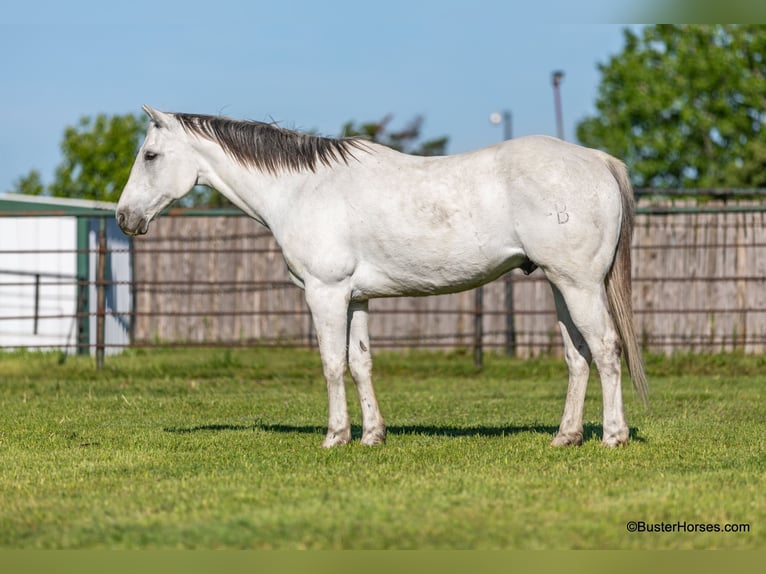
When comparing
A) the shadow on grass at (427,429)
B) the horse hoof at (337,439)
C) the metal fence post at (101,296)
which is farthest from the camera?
the metal fence post at (101,296)

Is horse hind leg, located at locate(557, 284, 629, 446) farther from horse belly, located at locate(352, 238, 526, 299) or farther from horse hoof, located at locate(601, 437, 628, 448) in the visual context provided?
horse belly, located at locate(352, 238, 526, 299)

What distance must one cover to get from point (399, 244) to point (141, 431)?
2440mm

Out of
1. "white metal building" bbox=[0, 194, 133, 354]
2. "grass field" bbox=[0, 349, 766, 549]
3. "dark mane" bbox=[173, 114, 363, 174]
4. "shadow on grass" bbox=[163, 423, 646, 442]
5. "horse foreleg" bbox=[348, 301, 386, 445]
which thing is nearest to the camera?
"grass field" bbox=[0, 349, 766, 549]

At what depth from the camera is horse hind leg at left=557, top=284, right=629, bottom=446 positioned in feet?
21.0

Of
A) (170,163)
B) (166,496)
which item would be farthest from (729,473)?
(170,163)

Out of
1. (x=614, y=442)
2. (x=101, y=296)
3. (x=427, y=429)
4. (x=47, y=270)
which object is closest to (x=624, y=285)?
(x=614, y=442)

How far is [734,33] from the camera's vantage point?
122 ft

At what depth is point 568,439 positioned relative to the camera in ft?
22.0

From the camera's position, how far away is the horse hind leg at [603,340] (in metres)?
6.39

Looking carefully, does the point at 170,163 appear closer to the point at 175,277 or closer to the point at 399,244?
the point at 399,244

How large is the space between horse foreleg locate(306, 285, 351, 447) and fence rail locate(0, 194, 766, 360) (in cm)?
640

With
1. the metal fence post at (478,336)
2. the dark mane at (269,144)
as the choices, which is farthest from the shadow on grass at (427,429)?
the metal fence post at (478,336)

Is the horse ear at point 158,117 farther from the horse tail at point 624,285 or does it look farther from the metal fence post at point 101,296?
the metal fence post at point 101,296

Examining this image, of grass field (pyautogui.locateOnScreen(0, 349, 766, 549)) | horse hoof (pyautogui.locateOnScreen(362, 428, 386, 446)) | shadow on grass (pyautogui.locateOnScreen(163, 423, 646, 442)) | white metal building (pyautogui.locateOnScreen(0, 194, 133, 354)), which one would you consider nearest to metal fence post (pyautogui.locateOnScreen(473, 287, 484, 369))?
grass field (pyautogui.locateOnScreen(0, 349, 766, 549))
